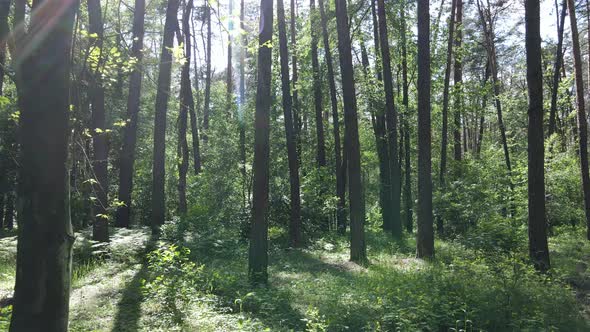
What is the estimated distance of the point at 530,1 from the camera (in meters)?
10.1

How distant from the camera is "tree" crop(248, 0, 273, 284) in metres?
9.26

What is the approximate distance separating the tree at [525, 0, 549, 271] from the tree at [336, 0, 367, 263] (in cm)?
440

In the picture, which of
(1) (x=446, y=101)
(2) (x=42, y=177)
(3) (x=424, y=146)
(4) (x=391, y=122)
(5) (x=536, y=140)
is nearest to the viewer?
(2) (x=42, y=177)

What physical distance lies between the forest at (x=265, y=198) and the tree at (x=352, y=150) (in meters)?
0.05

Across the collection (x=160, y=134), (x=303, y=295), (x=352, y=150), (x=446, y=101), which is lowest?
(x=303, y=295)

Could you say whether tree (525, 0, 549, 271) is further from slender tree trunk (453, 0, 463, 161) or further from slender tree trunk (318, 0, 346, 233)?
slender tree trunk (453, 0, 463, 161)

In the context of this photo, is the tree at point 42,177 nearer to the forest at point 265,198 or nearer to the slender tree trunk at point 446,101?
the forest at point 265,198

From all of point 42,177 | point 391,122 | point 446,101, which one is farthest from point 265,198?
point 446,101

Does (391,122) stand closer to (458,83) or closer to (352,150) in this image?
(352,150)

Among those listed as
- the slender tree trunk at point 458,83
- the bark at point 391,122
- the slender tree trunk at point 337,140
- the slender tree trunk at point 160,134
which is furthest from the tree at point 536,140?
the slender tree trunk at point 458,83

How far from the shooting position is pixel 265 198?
9.35 meters

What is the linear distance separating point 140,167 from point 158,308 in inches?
686

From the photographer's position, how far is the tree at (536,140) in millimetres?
10039

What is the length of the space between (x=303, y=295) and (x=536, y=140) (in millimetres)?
6897
